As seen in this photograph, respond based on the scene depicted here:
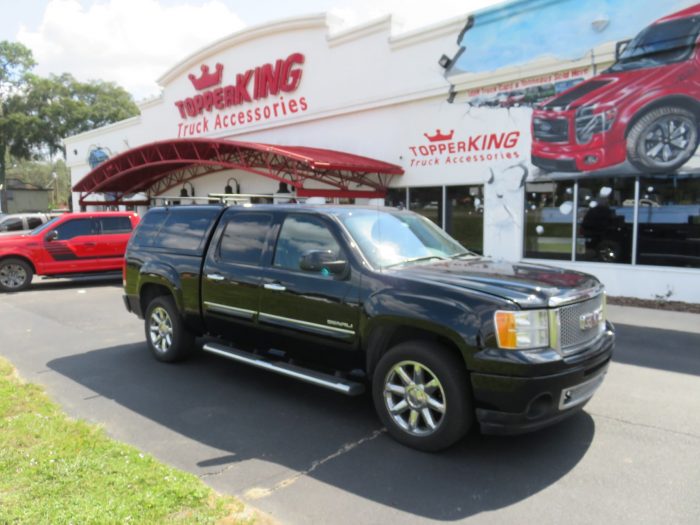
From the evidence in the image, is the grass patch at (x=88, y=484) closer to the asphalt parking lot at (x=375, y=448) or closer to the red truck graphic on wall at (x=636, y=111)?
the asphalt parking lot at (x=375, y=448)

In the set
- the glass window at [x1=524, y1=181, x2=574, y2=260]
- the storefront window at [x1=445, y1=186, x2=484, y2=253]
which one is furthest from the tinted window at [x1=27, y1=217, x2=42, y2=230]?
the glass window at [x1=524, y1=181, x2=574, y2=260]

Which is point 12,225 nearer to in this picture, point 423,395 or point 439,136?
point 439,136

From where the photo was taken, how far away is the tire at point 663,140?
9.30 meters

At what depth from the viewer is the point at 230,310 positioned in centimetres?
539

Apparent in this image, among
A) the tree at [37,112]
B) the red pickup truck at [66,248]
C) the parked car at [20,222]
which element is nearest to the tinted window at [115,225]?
the red pickup truck at [66,248]

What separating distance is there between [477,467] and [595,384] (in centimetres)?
110

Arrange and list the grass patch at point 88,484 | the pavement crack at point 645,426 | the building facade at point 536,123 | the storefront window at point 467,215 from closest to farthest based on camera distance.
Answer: the grass patch at point 88,484, the pavement crack at point 645,426, the building facade at point 536,123, the storefront window at point 467,215

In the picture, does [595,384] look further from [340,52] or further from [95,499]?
[340,52]

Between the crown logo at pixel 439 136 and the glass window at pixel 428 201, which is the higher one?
the crown logo at pixel 439 136

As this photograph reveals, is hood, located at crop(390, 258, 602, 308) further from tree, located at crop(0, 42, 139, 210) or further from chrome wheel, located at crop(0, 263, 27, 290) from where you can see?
tree, located at crop(0, 42, 139, 210)

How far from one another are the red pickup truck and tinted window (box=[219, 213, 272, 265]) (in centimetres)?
914

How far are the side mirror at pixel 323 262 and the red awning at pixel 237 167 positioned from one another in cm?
814

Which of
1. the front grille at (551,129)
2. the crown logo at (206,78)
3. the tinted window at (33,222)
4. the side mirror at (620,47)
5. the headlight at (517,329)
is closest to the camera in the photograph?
the headlight at (517,329)

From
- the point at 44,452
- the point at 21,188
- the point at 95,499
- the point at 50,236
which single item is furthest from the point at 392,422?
the point at 21,188
